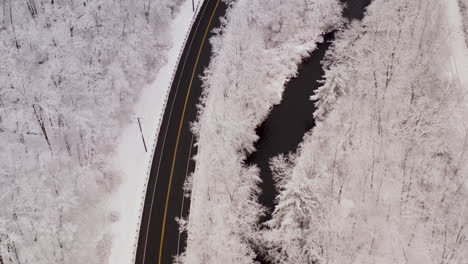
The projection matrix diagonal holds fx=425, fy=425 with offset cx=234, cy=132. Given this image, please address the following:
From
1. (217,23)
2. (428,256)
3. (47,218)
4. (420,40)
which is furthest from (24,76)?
(420,40)

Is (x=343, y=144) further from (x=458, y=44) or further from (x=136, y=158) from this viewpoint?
(x=458, y=44)

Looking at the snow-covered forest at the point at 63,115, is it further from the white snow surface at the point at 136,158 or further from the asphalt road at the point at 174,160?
the asphalt road at the point at 174,160

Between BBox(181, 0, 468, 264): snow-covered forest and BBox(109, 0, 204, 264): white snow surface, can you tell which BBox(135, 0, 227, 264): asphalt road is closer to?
BBox(109, 0, 204, 264): white snow surface

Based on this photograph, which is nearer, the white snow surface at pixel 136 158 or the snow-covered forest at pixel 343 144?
the snow-covered forest at pixel 343 144

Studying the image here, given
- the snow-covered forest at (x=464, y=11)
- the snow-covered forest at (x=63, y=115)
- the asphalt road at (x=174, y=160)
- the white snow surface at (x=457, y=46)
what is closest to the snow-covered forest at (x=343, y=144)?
the snow-covered forest at (x=464, y=11)

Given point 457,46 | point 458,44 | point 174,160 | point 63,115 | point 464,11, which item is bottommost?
point 174,160

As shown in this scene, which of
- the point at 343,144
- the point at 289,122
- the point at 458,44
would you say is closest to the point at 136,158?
the point at 289,122

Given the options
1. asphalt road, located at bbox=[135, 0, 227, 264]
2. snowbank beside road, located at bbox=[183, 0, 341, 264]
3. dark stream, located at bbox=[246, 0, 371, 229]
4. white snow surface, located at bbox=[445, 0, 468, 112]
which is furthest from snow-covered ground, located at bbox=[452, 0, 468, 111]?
asphalt road, located at bbox=[135, 0, 227, 264]
